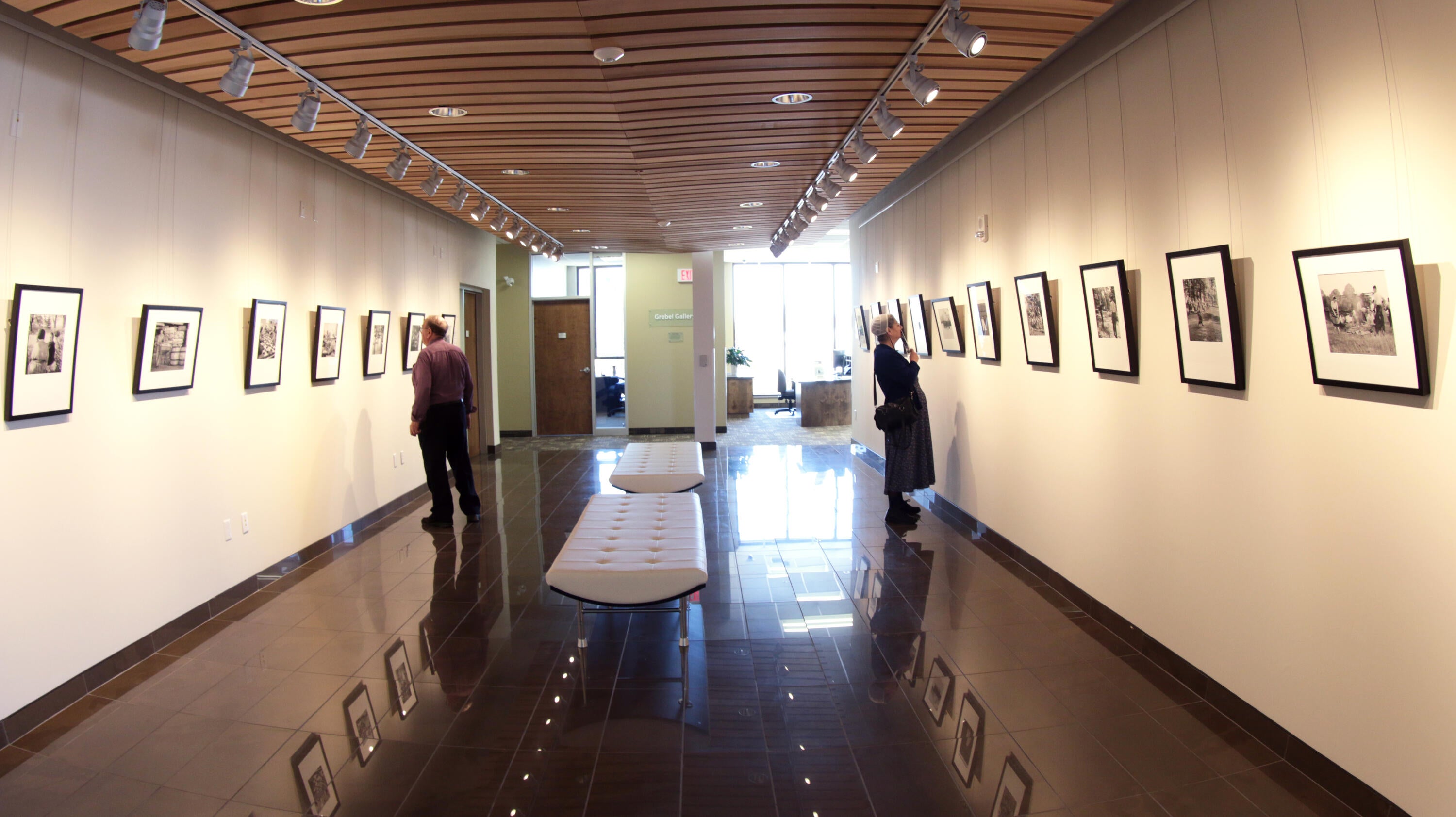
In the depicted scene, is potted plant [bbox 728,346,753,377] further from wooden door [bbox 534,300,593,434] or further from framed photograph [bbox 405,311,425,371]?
framed photograph [bbox 405,311,425,371]

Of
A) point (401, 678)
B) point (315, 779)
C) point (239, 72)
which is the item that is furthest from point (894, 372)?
point (315, 779)

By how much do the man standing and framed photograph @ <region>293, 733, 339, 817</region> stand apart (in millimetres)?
4055

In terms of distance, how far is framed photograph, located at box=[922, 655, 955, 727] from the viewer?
11.7ft

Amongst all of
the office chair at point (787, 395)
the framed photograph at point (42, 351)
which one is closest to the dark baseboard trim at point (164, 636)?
the framed photograph at point (42, 351)

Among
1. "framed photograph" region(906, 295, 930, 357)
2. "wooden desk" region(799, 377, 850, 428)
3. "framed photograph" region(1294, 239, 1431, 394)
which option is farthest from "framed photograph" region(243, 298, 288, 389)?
"wooden desk" region(799, 377, 850, 428)

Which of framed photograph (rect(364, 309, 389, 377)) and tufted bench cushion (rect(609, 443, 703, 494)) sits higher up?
framed photograph (rect(364, 309, 389, 377))

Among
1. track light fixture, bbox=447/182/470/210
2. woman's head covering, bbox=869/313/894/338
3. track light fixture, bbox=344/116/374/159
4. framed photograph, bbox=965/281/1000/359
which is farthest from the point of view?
Answer: track light fixture, bbox=447/182/470/210

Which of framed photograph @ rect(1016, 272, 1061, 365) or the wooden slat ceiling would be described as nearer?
the wooden slat ceiling

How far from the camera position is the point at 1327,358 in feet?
9.43

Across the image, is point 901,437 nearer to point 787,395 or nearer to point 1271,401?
point 1271,401

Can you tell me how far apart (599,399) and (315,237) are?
26.1ft

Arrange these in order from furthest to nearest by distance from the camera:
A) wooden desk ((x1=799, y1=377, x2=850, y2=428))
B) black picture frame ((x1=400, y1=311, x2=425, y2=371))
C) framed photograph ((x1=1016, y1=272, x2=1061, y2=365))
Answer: wooden desk ((x1=799, y1=377, x2=850, y2=428)) < black picture frame ((x1=400, y1=311, x2=425, y2=371)) < framed photograph ((x1=1016, y1=272, x2=1061, y2=365))

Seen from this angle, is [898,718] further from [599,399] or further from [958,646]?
[599,399]

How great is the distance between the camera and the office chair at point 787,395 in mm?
17500
